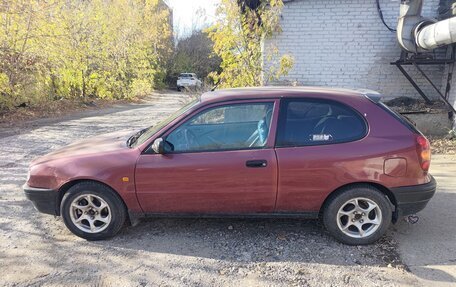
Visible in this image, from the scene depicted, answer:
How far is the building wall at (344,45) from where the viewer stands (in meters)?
8.39

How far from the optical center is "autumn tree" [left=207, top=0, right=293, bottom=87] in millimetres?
8430

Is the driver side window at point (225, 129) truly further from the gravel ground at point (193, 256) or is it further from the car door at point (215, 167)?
the gravel ground at point (193, 256)

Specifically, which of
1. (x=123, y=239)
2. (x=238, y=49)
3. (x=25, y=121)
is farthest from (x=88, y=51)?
(x=123, y=239)

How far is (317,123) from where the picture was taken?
3.62m

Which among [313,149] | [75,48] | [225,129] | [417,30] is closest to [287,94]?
[313,149]

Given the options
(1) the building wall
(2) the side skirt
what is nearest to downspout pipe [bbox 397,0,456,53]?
(1) the building wall

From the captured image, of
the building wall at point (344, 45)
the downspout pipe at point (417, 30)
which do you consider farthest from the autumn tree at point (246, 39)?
the downspout pipe at point (417, 30)

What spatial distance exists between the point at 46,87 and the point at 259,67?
11.0 metres

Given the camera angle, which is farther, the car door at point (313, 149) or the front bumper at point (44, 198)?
the front bumper at point (44, 198)

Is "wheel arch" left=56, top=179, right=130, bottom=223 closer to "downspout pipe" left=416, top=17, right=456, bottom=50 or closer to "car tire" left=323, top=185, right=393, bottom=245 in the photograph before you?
"car tire" left=323, top=185, right=393, bottom=245

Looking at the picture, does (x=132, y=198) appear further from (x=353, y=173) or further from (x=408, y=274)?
(x=408, y=274)

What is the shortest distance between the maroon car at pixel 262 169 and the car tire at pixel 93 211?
0.01 m

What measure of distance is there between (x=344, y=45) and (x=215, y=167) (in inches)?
247

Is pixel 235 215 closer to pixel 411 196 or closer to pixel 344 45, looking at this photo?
pixel 411 196
